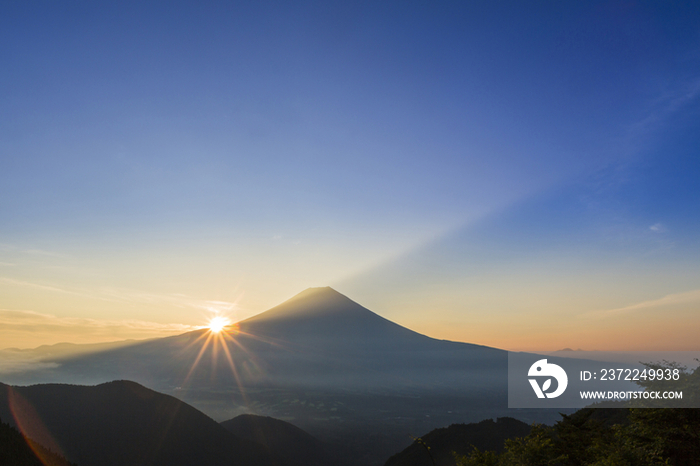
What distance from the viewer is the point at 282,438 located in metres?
99.6

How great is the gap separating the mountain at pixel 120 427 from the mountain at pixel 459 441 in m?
29.5

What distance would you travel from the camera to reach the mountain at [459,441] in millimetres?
57156

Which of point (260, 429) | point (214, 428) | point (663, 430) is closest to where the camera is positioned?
point (663, 430)

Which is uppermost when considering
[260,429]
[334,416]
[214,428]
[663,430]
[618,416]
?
[663,430]

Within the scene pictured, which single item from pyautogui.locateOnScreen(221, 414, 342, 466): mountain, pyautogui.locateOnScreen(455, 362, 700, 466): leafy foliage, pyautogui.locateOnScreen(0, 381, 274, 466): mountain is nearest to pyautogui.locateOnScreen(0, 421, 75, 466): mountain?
pyautogui.locateOnScreen(455, 362, 700, 466): leafy foliage

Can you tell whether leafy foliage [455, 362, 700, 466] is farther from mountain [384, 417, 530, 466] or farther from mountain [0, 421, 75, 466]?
mountain [384, 417, 530, 466]

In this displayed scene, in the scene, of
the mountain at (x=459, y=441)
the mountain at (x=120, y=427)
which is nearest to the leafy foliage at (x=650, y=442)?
the mountain at (x=459, y=441)

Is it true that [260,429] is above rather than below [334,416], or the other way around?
above

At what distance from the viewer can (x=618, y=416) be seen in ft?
144

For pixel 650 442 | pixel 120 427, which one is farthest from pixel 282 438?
pixel 650 442

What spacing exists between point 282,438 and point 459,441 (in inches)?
2239

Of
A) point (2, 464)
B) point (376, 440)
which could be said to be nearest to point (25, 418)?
point (2, 464)

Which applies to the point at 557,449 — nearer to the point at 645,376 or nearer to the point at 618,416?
the point at 645,376

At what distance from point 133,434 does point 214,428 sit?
1446 cm
